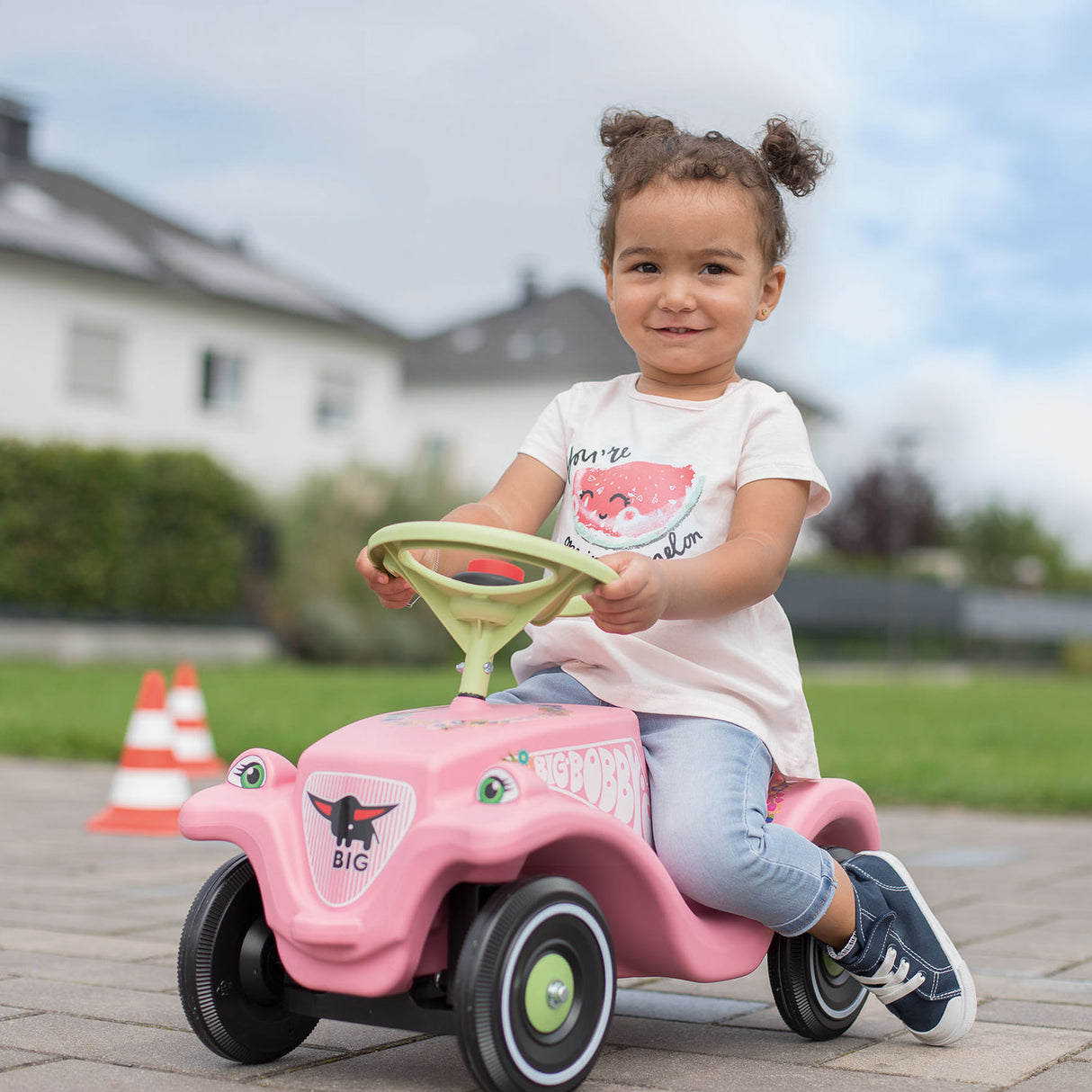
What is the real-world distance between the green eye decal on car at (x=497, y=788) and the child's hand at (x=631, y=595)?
0.32 m

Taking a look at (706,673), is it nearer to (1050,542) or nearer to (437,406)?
(437,406)

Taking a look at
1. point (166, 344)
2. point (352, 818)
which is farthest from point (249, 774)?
point (166, 344)

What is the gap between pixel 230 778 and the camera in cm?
256

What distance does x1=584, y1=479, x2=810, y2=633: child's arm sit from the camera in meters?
2.39

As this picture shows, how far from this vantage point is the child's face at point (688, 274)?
9.09 feet

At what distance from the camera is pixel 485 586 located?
2.48 meters

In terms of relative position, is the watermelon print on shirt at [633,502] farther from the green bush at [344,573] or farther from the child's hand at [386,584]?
the green bush at [344,573]

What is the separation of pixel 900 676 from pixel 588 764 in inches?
945

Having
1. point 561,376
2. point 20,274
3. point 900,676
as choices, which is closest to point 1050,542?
point 561,376

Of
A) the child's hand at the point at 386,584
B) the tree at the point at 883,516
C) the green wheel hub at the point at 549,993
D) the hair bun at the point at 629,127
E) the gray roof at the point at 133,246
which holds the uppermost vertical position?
the gray roof at the point at 133,246

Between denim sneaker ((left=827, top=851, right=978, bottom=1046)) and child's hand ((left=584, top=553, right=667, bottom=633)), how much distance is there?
31.2 inches

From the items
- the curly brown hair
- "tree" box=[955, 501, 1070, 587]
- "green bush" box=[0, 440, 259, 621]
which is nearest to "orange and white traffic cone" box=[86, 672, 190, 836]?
the curly brown hair

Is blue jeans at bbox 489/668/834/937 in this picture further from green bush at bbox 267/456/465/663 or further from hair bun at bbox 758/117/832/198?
A: green bush at bbox 267/456/465/663

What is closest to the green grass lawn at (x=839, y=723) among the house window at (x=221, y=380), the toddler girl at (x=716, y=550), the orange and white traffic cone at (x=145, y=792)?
the orange and white traffic cone at (x=145, y=792)
